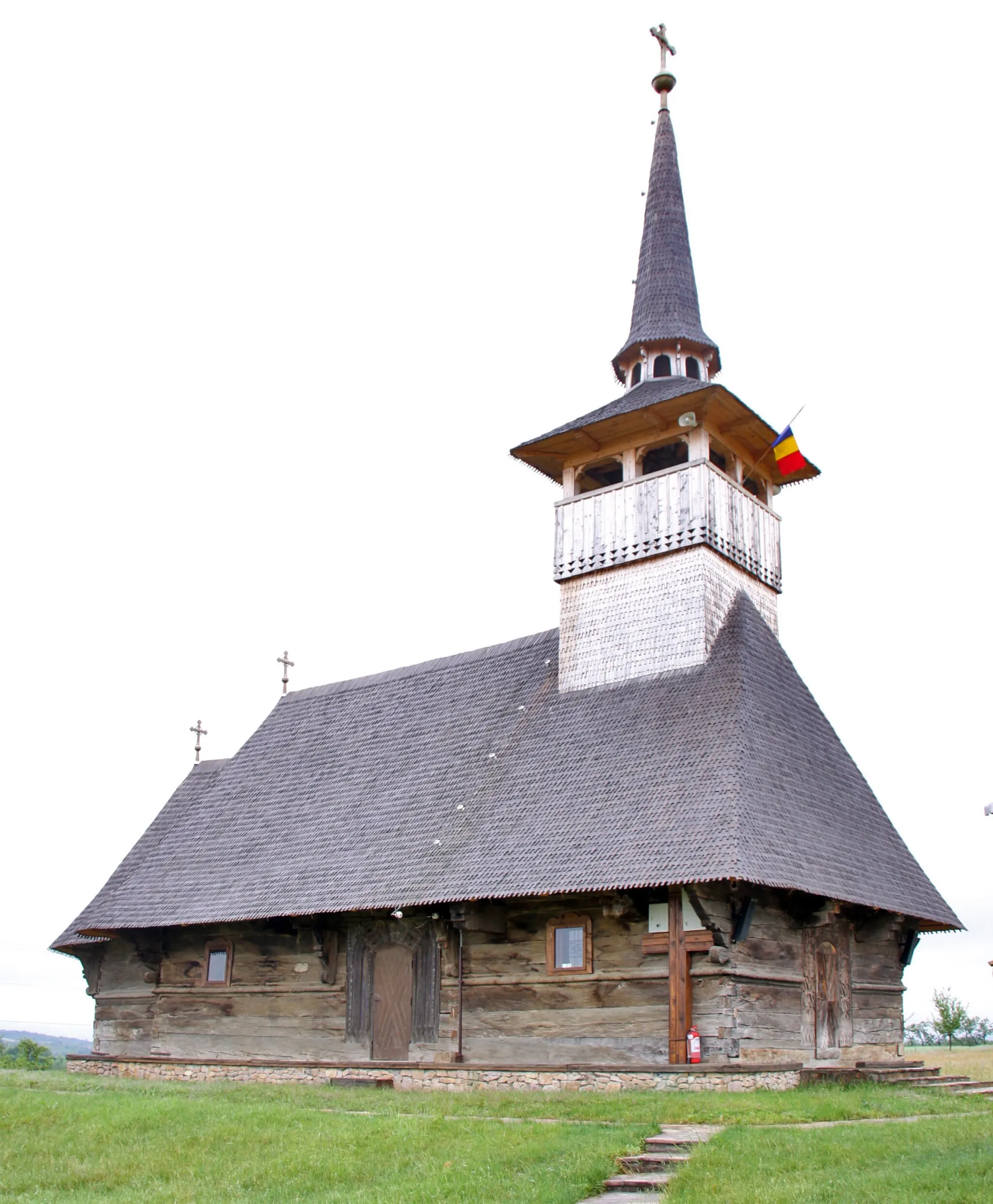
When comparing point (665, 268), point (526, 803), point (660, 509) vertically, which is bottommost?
point (526, 803)

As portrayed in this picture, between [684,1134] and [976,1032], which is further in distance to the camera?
[976,1032]

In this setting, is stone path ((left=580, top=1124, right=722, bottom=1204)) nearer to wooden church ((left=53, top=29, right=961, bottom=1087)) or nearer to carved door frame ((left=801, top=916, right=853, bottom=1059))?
wooden church ((left=53, top=29, right=961, bottom=1087))

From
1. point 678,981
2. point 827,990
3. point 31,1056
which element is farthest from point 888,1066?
point 31,1056

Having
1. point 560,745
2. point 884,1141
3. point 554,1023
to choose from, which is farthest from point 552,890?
point 884,1141

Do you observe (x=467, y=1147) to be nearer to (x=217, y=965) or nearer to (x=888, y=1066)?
(x=888, y=1066)

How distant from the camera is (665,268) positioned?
81.1ft

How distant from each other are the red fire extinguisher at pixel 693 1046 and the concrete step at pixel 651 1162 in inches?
200

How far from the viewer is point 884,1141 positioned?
413 inches

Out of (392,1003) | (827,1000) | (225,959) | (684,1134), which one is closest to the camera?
(684,1134)

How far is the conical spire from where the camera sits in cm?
2377

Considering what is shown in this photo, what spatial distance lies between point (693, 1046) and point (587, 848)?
2848 millimetres

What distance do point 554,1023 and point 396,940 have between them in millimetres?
3123

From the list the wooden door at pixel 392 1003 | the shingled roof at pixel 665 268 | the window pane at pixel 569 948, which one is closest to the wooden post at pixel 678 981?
the window pane at pixel 569 948

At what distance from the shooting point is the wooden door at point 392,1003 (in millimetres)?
18672
